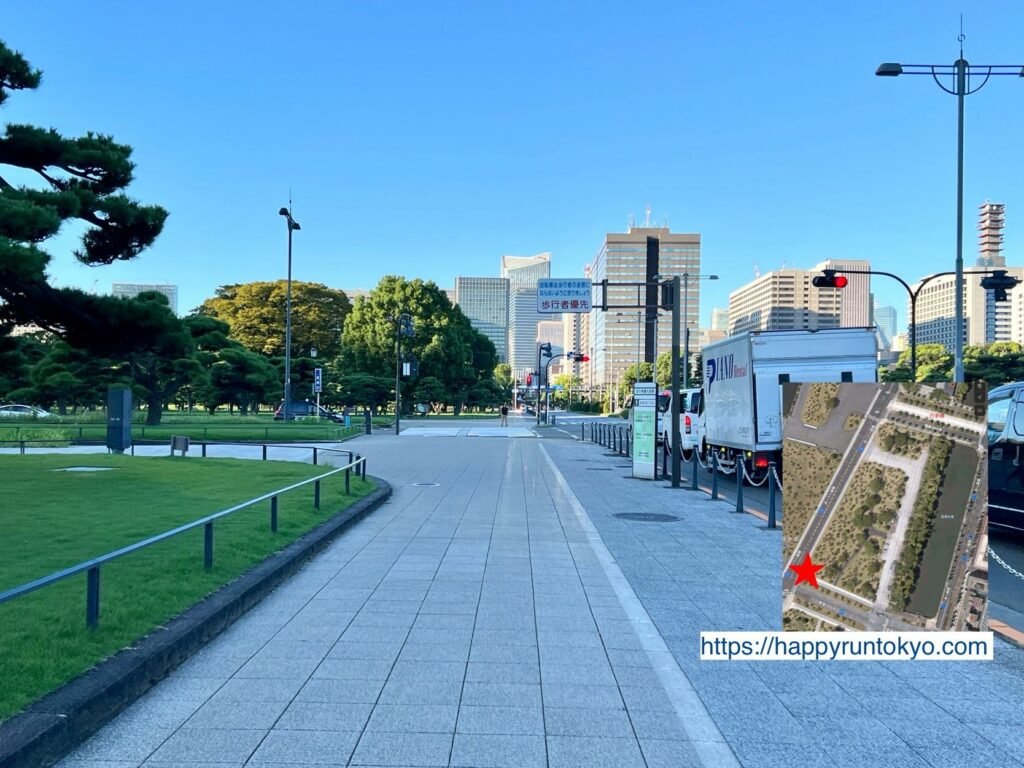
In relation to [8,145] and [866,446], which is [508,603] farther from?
[8,145]

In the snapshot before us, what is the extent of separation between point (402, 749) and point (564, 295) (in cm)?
2264

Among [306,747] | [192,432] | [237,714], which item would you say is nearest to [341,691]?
[237,714]

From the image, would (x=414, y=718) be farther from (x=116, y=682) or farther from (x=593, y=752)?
(x=116, y=682)

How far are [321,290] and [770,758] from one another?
79487mm

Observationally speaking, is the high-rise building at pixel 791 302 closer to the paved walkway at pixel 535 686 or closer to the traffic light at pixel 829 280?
the traffic light at pixel 829 280

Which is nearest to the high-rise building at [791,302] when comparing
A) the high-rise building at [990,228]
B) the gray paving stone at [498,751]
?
the high-rise building at [990,228]

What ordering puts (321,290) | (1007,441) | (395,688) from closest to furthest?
(395,688), (1007,441), (321,290)

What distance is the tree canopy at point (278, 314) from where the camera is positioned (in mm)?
72125

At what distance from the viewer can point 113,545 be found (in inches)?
332

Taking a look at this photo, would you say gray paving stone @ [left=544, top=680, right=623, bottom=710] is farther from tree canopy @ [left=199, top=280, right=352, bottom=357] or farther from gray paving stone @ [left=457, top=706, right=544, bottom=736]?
tree canopy @ [left=199, top=280, right=352, bottom=357]

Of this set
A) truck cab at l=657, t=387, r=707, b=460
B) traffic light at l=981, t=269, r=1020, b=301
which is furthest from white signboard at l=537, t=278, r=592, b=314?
traffic light at l=981, t=269, r=1020, b=301

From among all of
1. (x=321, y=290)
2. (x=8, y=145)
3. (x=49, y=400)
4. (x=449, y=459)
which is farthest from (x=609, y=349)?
(x=8, y=145)

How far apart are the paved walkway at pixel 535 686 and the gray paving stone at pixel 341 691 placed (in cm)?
2

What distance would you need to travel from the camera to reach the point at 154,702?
4633 mm
